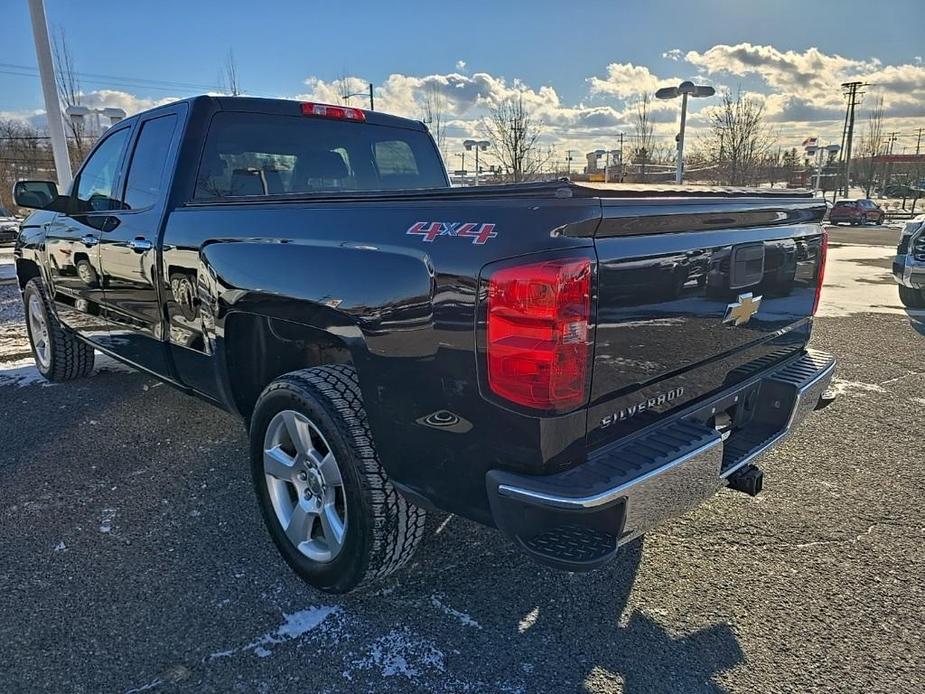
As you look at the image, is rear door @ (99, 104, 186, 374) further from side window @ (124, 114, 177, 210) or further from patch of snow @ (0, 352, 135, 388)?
patch of snow @ (0, 352, 135, 388)

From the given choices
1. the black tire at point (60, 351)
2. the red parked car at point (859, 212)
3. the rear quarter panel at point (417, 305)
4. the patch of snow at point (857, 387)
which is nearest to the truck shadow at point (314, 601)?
the rear quarter panel at point (417, 305)

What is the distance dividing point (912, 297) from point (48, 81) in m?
13.8

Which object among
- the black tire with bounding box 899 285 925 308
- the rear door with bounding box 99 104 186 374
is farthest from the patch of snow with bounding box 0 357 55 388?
the black tire with bounding box 899 285 925 308

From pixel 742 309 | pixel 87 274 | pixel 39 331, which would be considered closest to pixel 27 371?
pixel 39 331

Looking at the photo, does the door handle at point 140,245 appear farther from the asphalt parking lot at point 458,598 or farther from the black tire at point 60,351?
the black tire at point 60,351

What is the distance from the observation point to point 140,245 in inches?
131

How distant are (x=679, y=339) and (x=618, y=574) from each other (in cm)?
106

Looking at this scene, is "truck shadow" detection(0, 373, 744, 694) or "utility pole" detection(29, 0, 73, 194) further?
"utility pole" detection(29, 0, 73, 194)

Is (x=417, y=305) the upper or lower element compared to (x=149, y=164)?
lower

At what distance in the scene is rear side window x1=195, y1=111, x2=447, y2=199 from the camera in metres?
3.39

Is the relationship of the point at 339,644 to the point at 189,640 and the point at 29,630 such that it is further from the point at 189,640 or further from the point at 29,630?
the point at 29,630

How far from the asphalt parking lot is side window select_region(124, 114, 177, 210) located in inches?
58.2

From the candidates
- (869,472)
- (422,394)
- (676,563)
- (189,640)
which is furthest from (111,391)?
(869,472)

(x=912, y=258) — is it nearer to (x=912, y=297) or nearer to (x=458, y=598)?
(x=912, y=297)
